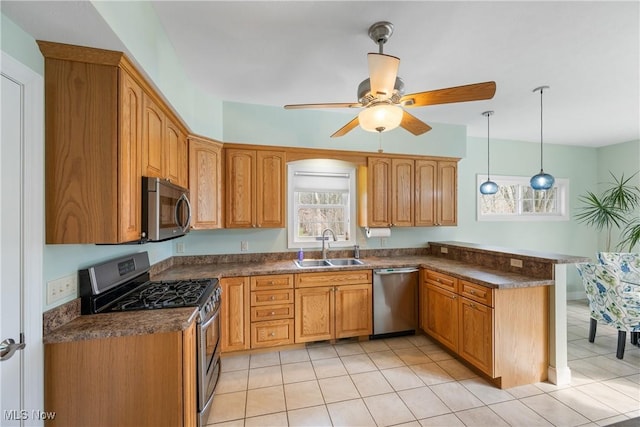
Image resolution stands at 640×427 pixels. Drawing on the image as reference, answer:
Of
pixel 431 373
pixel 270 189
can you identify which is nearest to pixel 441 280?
pixel 431 373

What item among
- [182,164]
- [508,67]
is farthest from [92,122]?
[508,67]

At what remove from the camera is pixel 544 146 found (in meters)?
4.83

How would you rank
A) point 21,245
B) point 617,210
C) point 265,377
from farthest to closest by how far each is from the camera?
point 617,210 < point 265,377 < point 21,245

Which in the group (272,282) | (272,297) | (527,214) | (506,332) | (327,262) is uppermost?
(527,214)

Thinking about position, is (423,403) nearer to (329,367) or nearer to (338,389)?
(338,389)

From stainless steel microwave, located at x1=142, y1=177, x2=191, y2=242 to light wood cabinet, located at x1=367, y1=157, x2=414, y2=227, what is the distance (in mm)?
2190

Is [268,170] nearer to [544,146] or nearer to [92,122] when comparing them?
[92,122]

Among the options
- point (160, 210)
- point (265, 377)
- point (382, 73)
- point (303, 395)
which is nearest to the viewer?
point (382, 73)

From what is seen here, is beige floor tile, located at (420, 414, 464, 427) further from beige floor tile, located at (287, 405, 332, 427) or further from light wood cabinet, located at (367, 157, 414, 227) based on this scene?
light wood cabinet, located at (367, 157, 414, 227)

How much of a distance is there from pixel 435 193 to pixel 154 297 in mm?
3364

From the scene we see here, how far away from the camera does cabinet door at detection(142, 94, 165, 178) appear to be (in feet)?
5.68

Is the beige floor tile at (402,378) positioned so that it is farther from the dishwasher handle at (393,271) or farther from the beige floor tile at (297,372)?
the dishwasher handle at (393,271)

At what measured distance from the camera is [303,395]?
2.18 metres

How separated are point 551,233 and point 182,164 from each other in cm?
586
